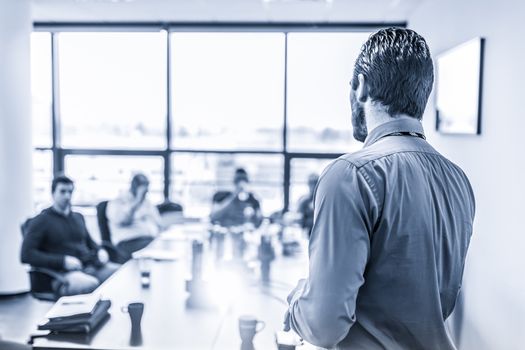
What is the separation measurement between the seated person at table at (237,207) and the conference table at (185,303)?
2.81ft

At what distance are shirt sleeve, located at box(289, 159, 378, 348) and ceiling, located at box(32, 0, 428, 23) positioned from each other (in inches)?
167

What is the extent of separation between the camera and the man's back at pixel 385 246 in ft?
3.51

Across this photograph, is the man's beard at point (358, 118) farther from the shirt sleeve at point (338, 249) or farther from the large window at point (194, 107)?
the large window at point (194, 107)

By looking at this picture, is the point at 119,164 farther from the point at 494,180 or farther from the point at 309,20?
the point at 494,180

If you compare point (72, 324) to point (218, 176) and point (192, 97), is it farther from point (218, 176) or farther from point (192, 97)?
point (192, 97)

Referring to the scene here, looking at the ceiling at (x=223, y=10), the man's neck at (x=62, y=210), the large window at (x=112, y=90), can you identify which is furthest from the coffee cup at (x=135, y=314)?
the large window at (x=112, y=90)

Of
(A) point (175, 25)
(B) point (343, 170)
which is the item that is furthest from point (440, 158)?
(A) point (175, 25)

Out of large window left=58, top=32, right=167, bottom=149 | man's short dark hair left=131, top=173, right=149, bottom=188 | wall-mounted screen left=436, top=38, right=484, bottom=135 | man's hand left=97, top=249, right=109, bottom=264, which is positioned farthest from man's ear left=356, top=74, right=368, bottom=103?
large window left=58, top=32, right=167, bottom=149

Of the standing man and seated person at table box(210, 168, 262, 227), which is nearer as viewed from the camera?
Answer: the standing man

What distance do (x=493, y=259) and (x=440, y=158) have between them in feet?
7.10

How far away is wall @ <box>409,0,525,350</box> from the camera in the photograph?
271cm

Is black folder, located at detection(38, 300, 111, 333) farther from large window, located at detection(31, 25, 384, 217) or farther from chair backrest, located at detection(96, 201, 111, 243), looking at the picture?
large window, located at detection(31, 25, 384, 217)

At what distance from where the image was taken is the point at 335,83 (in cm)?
641

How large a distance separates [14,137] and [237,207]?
2.16m
